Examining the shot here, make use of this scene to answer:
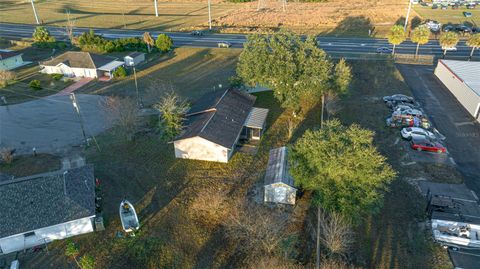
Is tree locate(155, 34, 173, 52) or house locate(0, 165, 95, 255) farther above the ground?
tree locate(155, 34, 173, 52)

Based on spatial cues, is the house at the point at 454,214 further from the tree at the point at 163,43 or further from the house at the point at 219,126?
the tree at the point at 163,43

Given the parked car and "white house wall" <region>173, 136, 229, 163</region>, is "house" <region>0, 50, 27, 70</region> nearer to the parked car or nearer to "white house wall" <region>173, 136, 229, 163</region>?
"white house wall" <region>173, 136, 229, 163</region>

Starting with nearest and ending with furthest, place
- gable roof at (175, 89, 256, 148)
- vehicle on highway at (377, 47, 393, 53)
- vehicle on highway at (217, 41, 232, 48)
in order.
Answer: gable roof at (175, 89, 256, 148), vehicle on highway at (377, 47, 393, 53), vehicle on highway at (217, 41, 232, 48)

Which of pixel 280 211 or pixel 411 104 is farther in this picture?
pixel 411 104

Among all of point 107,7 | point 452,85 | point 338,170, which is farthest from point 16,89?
point 107,7

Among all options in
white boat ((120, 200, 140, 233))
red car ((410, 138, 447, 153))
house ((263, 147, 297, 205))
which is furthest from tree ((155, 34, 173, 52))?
red car ((410, 138, 447, 153))

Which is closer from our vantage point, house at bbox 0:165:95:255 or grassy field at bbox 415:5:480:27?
house at bbox 0:165:95:255

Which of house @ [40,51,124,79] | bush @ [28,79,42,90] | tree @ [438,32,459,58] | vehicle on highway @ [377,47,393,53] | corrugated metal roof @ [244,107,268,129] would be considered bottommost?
corrugated metal roof @ [244,107,268,129]

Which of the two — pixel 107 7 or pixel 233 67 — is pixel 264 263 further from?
pixel 107 7

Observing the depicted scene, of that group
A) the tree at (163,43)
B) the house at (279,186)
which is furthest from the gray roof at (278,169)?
the tree at (163,43)
